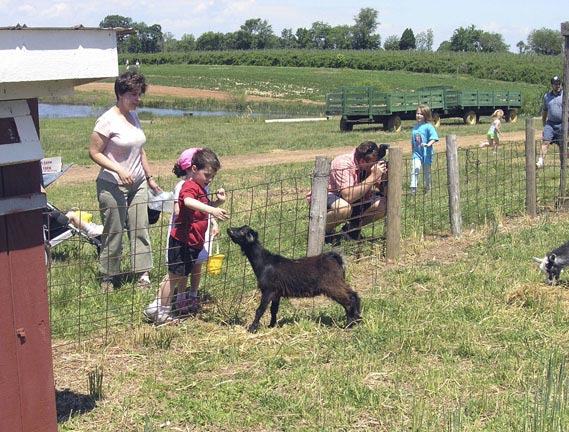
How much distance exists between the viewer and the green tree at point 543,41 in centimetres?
15700

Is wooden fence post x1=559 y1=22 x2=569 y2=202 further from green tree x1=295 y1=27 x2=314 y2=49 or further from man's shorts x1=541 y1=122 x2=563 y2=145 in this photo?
green tree x1=295 y1=27 x2=314 y2=49

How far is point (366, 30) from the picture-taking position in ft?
537

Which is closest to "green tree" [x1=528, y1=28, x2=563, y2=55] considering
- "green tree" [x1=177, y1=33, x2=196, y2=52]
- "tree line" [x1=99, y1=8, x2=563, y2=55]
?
"tree line" [x1=99, y1=8, x2=563, y2=55]

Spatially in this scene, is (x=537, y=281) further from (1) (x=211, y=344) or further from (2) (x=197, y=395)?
(2) (x=197, y=395)

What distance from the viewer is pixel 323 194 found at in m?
7.31

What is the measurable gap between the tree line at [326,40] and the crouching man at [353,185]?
451ft

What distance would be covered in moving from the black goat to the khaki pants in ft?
4.24

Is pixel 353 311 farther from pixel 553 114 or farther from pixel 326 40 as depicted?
pixel 326 40

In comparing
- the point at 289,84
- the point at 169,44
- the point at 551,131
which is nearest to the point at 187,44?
the point at 169,44

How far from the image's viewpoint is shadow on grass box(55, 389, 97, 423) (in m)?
4.59

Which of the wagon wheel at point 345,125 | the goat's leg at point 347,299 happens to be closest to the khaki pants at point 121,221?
the goat's leg at point 347,299

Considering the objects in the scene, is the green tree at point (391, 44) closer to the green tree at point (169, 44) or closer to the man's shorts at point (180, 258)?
the green tree at point (169, 44)

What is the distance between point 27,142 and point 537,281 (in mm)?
5124

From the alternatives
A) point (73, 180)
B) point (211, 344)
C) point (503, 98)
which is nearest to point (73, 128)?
point (73, 180)
